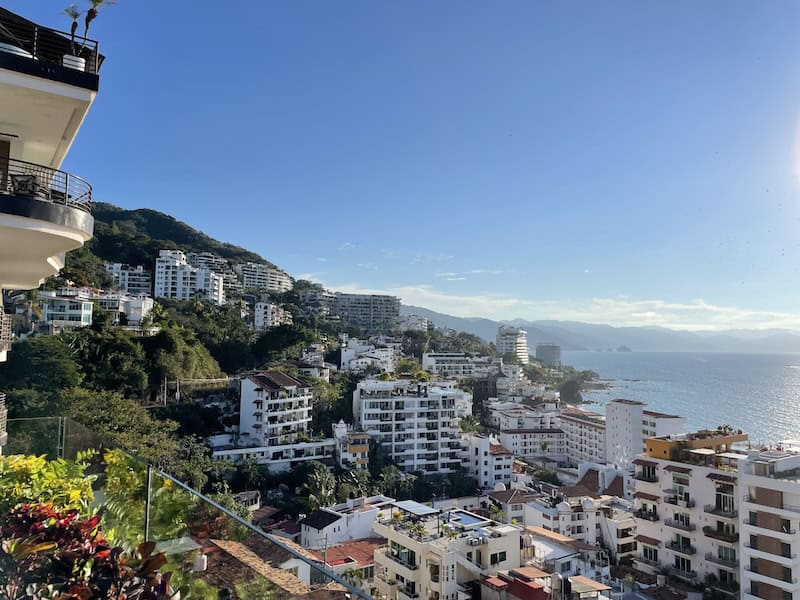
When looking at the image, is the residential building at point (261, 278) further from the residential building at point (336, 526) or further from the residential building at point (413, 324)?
the residential building at point (336, 526)

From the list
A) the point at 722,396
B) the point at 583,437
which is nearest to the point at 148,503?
the point at 583,437

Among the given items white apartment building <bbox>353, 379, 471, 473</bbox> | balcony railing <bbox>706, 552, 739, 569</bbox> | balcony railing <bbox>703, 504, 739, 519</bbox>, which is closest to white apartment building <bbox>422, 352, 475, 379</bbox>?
white apartment building <bbox>353, 379, 471, 473</bbox>

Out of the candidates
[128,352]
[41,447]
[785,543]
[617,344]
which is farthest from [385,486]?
[617,344]

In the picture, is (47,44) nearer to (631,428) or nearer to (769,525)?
(769,525)

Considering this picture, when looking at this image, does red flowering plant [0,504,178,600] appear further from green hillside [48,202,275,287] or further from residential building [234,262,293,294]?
residential building [234,262,293,294]

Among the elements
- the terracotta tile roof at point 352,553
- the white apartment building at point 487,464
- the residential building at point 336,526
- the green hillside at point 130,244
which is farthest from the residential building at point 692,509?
the green hillside at point 130,244

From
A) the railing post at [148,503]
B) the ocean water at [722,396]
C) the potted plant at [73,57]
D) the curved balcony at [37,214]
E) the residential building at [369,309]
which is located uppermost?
the residential building at [369,309]
